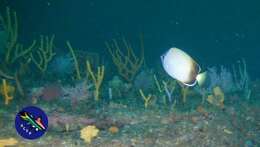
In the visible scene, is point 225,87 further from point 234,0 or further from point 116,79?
point 234,0

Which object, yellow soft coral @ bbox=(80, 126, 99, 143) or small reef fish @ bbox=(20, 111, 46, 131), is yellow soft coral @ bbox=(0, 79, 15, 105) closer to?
yellow soft coral @ bbox=(80, 126, 99, 143)

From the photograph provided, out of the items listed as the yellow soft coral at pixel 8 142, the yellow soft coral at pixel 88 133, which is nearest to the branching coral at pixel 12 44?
the yellow soft coral at pixel 8 142

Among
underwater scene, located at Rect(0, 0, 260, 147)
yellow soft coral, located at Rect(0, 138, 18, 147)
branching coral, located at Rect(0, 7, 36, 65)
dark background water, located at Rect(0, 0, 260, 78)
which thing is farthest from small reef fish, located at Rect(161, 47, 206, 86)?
dark background water, located at Rect(0, 0, 260, 78)

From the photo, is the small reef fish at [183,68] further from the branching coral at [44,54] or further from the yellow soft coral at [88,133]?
the branching coral at [44,54]

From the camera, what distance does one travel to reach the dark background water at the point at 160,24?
22281 mm

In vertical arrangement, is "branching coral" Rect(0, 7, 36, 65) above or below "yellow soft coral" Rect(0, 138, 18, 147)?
above

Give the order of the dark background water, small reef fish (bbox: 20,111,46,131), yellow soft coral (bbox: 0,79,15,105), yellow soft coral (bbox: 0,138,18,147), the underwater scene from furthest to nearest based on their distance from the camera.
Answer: the dark background water < yellow soft coral (bbox: 0,79,15,105) < the underwater scene < yellow soft coral (bbox: 0,138,18,147) < small reef fish (bbox: 20,111,46,131)

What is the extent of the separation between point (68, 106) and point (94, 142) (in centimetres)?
156

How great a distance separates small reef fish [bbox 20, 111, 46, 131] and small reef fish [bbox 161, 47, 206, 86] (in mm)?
1568

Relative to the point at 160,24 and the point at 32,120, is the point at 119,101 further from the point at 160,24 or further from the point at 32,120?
the point at 160,24

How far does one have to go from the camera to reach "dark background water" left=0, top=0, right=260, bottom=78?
22281 millimetres

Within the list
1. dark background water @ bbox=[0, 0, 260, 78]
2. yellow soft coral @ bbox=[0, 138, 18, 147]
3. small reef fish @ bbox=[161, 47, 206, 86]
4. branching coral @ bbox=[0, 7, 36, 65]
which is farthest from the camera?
dark background water @ bbox=[0, 0, 260, 78]

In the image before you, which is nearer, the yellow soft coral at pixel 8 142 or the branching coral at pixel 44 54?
the yellow soft coral at pixel 8 142

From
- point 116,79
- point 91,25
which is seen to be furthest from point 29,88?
point 91,25
